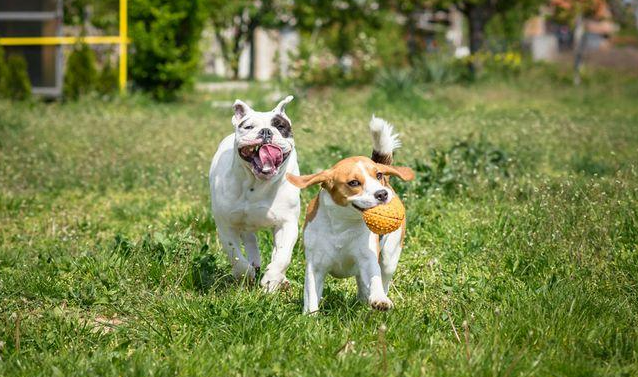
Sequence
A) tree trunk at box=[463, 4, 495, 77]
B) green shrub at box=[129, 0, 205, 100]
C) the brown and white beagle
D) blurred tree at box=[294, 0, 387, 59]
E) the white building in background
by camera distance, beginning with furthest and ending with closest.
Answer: the white building in background
blurred tree at box=[294, 0, 387, 59]
tree trunk at box=[463, 4, 495, 77]
green shrub at box=[129, 0, 205, 100]
the brown and white beagle

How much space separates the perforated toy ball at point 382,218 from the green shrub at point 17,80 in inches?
546

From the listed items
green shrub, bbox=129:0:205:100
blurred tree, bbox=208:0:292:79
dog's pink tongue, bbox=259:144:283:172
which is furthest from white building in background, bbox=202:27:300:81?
dog's pink tongue, bbox=259:144:283:172

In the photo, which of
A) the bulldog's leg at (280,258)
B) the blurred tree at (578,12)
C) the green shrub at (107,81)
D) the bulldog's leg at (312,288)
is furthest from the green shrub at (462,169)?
the blurred tree at (578,12)

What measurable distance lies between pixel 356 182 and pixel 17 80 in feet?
45.5

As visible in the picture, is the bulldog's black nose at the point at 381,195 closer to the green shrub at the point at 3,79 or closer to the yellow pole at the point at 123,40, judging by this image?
the green shrub at the point at 3,79

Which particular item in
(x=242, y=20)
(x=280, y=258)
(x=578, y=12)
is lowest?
(x=280, y=258)

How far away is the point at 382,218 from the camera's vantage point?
4234 millimetres

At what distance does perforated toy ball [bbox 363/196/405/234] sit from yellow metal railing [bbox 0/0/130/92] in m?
13.9

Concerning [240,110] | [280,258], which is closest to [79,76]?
[240,110]

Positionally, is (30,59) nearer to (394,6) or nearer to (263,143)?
(394,6)

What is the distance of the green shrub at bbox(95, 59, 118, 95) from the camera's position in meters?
17.4

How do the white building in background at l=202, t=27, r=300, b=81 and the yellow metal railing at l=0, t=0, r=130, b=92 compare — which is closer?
the yellow metal railing at l=0, t=0, r=130, b=92

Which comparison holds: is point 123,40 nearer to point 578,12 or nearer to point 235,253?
point 578,12

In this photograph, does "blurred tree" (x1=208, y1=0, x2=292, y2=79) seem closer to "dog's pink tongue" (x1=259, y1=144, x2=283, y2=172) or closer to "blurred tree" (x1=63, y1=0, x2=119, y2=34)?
"blurred tree" (x1=63, y1=0, x2=119, y2=34)
